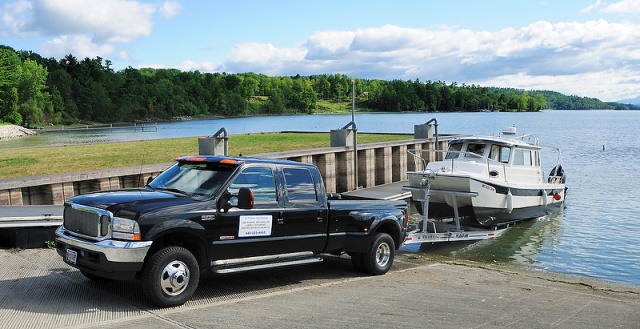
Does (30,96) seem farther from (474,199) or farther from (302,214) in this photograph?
(302,214)

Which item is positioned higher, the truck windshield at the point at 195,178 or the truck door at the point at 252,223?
the truck windshield at the point at 195,178

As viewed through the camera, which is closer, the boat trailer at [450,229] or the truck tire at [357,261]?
the truck tire at [357,261]

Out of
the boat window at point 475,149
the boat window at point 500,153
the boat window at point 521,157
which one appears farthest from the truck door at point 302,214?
the boat window at point 521,157

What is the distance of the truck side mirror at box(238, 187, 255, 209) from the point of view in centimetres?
843

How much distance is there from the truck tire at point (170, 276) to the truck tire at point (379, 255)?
3.31m

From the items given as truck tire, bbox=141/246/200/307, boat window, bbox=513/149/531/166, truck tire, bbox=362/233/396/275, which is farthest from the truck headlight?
boat window, bbox=513/149/531/166

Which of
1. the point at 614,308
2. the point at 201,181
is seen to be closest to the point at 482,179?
the point at 614,308

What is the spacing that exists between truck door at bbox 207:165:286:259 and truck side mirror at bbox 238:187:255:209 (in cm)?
28

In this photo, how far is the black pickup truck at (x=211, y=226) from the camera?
783cm

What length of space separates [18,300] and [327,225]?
4.39 meters

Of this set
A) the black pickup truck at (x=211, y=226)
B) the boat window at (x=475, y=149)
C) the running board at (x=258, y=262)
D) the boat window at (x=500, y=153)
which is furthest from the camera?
the boat window at (x=475, y=149)

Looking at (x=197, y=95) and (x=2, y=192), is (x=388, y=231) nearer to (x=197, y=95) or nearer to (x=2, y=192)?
(x=2, y=192)

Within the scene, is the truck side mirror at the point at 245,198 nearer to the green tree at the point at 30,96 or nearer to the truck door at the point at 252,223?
the truck door at the point at 252,223

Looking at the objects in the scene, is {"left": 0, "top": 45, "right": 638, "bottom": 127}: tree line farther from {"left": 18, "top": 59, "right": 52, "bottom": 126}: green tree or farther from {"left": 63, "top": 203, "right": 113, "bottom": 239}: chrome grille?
{"left": 63, "top": 203, "right": 113, "bottom": 239}: chrome grille
